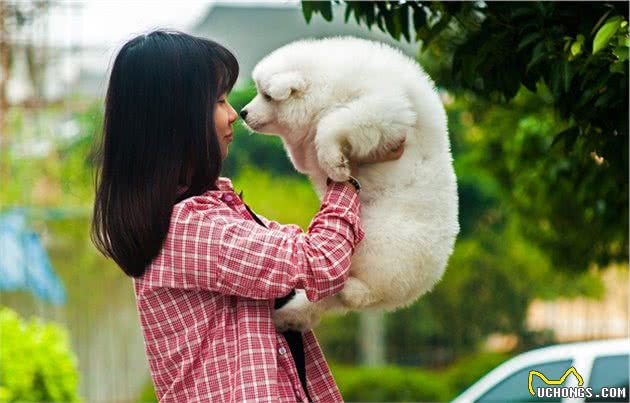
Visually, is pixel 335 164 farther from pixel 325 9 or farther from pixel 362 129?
pixel 325 9

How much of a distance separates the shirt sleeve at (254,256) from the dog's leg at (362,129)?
0.17 metres

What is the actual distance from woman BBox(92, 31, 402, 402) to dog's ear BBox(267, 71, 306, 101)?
21 cm

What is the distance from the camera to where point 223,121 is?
1.93m

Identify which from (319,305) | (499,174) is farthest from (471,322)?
(319,305)

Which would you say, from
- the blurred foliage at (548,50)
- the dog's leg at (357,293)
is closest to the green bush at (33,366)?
the blurred foliage at (548,50)

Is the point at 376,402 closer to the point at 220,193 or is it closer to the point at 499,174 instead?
the point at 499,174

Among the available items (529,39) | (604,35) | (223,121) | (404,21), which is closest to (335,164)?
(223,121)

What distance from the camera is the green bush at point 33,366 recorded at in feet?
18.2

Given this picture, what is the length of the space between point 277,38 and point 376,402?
3.30 meters

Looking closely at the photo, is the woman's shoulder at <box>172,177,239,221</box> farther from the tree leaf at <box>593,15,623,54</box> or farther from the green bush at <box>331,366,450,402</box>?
the green bush at <box>331,366,450,402</box>

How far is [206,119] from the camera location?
1.90 meters

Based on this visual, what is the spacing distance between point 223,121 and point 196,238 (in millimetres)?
234

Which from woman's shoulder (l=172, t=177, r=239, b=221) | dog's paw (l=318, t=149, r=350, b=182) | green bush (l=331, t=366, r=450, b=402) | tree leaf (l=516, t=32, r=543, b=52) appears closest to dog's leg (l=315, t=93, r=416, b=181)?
dog's paw (l=318, t=149, r=350, b=182)

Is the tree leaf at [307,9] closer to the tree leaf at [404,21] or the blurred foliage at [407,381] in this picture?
the tree leaf at [404,21]
